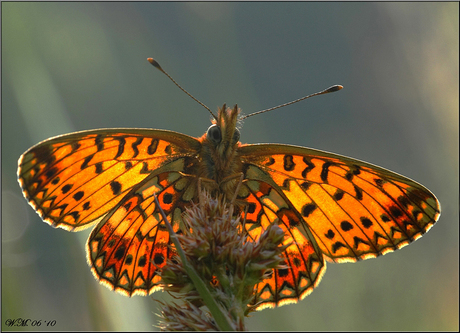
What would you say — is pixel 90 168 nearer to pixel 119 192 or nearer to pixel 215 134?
pixel 119 192

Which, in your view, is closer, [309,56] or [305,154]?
[305,154]

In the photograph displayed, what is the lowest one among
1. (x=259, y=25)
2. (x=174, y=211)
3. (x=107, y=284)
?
(x=107, y=284)

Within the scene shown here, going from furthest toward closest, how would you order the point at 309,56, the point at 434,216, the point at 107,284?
the point at 309,56
the point at 107,284
the point at 434,216

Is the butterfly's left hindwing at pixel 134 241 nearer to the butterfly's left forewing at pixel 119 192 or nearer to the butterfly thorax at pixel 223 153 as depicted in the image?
the butterfly's left forewing at pixel 119 192

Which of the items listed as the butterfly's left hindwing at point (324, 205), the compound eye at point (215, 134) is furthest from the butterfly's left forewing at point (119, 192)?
the butterfly's left hindwing at point (324, 205)

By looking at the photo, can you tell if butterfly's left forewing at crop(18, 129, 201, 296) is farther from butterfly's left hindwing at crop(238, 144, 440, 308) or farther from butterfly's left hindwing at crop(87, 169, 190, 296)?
butterfly's left hindwing at crop(238, 144, 440, 308)

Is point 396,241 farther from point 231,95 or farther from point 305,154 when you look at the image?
point 231,95

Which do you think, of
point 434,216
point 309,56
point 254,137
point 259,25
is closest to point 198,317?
point 434,216
